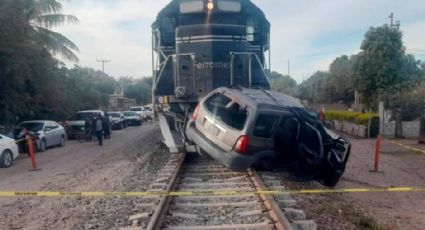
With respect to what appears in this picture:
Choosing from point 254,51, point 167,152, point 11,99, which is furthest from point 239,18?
point 11,99

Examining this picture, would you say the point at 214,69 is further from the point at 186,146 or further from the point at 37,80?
the point at 37,80

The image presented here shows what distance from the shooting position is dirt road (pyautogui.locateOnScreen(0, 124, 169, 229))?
7.75 meters

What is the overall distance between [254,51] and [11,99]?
12267mm

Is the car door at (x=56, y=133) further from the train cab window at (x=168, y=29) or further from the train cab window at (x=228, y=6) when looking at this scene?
the train cab window at (x=228, y=6)

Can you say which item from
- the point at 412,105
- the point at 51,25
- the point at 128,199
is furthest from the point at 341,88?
the point at 128,199

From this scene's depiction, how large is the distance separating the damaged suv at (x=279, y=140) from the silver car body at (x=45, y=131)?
14.2 m

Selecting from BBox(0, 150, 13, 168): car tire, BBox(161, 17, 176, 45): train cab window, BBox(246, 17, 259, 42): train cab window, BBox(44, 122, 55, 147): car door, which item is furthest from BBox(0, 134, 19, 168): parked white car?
BBox(246, 17, 259, 42): train cab window

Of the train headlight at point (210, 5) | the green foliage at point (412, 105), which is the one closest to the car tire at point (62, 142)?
the train headlight at point (210, 5)

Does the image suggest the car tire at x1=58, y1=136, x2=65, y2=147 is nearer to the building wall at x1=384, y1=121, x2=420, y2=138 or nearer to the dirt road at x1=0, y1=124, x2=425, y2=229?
the dirt road at x1=0, y1=124, x2=425, y2=229

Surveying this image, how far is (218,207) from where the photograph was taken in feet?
25.3

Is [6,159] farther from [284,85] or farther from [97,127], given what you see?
[284,85]

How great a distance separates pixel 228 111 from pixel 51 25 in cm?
2762

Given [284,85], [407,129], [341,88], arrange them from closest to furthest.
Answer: [407,129] < [341,88] < [284,85]

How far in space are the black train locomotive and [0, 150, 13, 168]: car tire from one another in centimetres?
633
